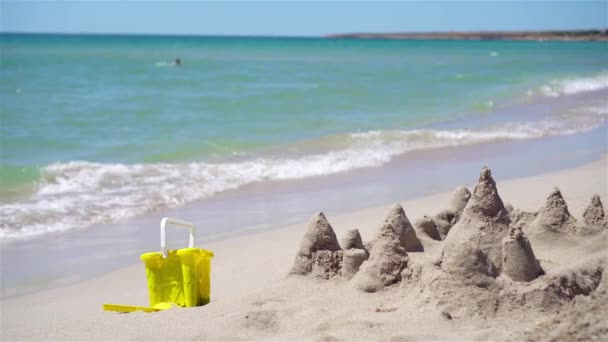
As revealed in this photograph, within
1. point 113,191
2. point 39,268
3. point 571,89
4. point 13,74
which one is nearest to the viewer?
point 39,268

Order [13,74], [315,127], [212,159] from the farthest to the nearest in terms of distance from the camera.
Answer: [13,74]
[315,127]
[212,159]

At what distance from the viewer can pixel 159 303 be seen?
15.2 ft

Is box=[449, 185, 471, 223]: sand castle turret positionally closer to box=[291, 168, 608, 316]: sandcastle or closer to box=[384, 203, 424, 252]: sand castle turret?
box=[291, 168, 608, 316]: sandcastle

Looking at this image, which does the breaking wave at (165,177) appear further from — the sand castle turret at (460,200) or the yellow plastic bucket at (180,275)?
the sand castle turret at (460,200)

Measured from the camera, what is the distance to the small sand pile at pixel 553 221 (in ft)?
16.6

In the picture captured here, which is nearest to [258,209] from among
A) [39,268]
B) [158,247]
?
[158,247]

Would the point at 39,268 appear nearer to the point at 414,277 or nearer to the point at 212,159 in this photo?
the point at 414,277

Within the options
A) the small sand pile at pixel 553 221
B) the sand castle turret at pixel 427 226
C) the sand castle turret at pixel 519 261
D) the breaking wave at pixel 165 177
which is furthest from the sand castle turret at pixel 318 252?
the breaking wave at pixel 165 177

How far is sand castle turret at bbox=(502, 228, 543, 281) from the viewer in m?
3.95

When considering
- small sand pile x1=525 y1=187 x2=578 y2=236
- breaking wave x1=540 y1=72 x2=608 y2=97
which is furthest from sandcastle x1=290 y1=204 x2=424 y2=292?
breaking wave x1=540 y1=72 x2=608 y2=97

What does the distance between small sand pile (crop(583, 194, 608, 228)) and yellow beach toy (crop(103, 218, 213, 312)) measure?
2553mm

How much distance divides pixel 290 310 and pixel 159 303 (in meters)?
0.95

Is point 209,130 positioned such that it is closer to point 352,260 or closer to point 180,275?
point 180,275

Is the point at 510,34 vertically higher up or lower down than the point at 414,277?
higher up
